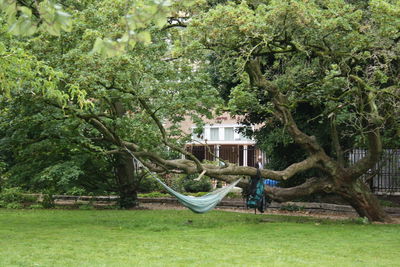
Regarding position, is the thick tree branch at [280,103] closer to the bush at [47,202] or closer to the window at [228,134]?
the bush at [47,202]

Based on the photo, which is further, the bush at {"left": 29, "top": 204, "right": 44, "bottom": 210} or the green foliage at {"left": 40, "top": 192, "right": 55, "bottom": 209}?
the green foliage at {"left": 40, "top": 192, "right": 55, "bottom": 209}

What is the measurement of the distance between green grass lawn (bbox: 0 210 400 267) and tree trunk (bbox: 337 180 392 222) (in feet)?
1.81

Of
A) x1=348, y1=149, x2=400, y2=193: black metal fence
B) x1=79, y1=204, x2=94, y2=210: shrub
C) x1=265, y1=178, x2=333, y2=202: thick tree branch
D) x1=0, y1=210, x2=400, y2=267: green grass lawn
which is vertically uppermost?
x1=348, y1=149, x2=400, y2=193: black metal fence

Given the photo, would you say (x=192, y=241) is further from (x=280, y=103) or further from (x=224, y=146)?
(x=224, y=146)

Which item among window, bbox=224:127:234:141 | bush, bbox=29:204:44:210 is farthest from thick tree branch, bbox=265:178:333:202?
window, bbox=224:127:234:141

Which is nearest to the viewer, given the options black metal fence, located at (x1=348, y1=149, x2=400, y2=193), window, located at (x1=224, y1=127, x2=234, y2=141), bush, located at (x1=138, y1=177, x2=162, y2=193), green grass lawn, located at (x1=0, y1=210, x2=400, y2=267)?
green grass lawn, located at (x1=0, y1=210, x2=400, y2=267)

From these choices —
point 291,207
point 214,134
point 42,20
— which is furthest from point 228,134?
point 42,20

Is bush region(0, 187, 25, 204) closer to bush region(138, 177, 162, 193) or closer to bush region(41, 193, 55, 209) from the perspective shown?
bush region(41, 193, 55, 209)

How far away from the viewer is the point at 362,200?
14.9 meters

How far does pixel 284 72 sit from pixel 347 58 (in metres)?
3.39

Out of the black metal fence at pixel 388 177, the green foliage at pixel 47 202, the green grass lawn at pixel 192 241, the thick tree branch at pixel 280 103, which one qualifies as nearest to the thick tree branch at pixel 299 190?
the green grass lawn at pixel 192 241

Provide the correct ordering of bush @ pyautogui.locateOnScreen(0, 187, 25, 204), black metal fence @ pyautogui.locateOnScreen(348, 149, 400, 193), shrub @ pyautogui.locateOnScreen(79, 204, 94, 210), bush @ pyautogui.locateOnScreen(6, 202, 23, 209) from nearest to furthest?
shrub @ pyautogui.locateOnScreen(79, 204, 94, 210) → bush @ pyautogui.locateOnScreen(6, 202, 23, 209) → black metal fence @ pyautogui.locateOnScreen(348, 149, 400, 193) → bush @ pyautogui.locateOnScreen(0, 187, 25, 204)

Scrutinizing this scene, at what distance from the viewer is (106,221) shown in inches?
606

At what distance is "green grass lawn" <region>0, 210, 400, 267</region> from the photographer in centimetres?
899
